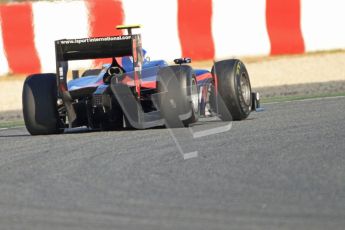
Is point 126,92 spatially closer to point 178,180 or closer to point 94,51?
point 94,51

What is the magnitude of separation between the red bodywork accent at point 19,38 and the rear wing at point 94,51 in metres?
5.47

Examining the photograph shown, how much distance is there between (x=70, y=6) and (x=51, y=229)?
10.9 meters

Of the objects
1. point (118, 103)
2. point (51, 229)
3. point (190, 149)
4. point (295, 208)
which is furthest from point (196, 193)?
point (118, 103)

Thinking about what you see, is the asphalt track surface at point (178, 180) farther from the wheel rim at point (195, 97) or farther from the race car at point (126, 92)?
the wheel rim at point (195, 97)

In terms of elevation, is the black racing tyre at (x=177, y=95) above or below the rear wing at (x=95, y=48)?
below

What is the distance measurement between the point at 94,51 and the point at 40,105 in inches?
30.2

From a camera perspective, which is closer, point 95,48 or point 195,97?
point 195,97

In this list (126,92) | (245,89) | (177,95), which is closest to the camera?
(177,95)

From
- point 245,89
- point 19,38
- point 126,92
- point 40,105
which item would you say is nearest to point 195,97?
point 126,92

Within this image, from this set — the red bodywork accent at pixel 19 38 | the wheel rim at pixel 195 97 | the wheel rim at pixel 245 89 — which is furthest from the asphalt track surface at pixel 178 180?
the red bodywork accent at pixel 19 38

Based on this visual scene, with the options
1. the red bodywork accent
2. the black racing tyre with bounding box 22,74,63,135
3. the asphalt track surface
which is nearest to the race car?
the black racing tyre with bounding box 22,74,63,135

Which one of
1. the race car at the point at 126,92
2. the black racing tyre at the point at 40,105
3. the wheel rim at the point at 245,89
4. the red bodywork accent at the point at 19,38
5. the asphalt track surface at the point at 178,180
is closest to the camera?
the asphalt track surface at the point at 178,180

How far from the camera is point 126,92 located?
1029cm

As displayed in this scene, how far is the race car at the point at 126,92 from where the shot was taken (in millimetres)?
10172
